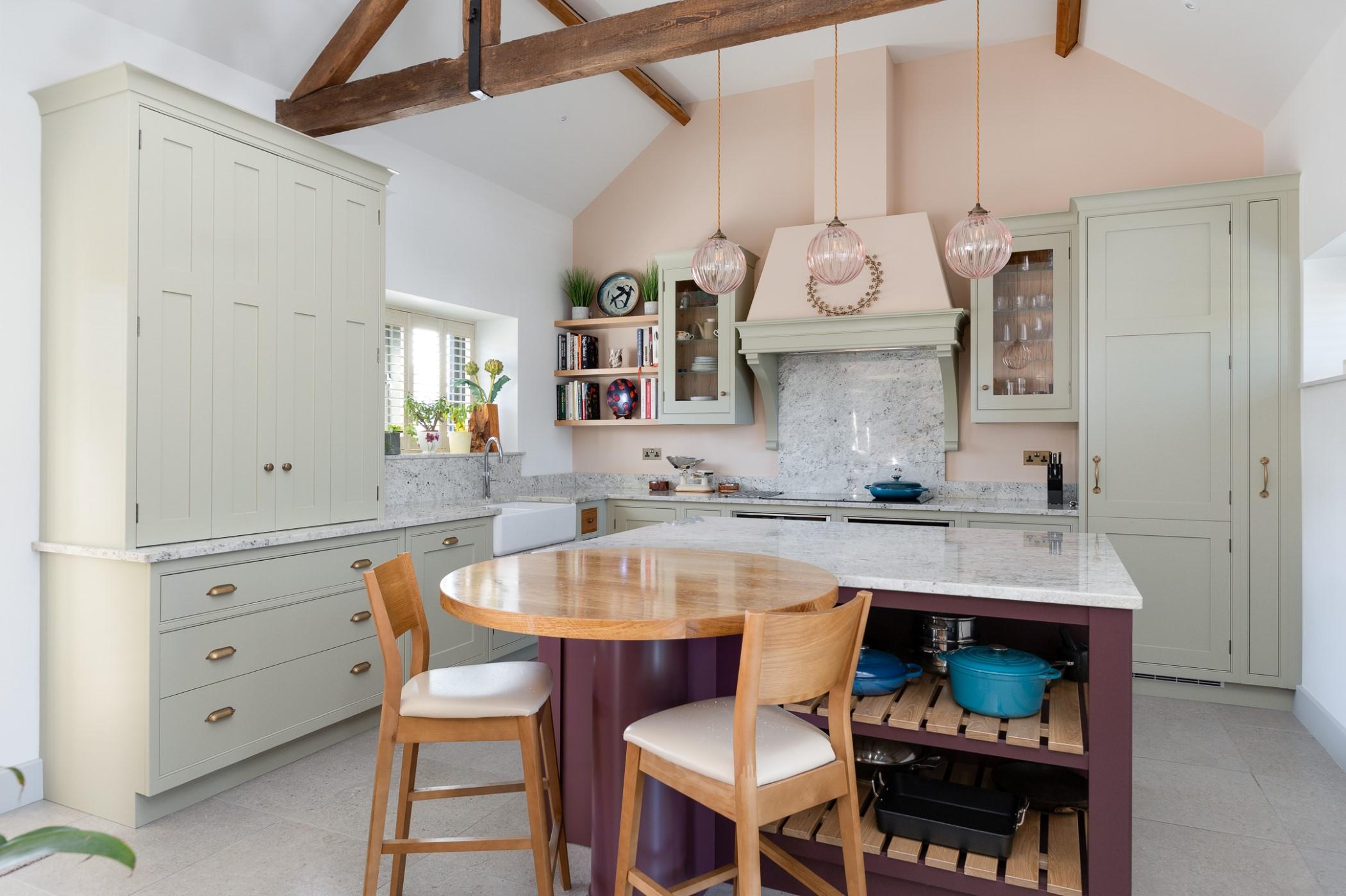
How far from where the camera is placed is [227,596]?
276cm

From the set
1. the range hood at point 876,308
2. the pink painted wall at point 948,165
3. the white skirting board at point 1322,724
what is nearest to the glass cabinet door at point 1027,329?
the range hood at point 876,308

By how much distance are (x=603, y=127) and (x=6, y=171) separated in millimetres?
3309

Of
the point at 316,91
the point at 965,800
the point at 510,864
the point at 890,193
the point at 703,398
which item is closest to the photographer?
the point at 965,800

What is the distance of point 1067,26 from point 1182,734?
3.50 metres

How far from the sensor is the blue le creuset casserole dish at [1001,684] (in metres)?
1.97

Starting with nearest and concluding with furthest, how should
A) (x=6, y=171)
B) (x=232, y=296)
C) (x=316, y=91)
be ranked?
(x=6, y=171)
(x=232, y=296)
(x=316, y=91)

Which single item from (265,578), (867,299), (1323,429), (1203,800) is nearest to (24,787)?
(265,578)

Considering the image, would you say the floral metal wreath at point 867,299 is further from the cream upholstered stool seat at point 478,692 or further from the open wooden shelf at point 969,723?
the cream upholstered stool seat at point 478,692

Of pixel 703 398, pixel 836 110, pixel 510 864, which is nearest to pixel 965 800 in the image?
pixel 510 864

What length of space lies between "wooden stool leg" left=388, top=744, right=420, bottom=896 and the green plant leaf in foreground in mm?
1484

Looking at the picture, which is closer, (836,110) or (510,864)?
(510,864)

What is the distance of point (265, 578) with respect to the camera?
289cm

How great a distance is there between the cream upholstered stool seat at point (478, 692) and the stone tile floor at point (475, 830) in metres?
0.61

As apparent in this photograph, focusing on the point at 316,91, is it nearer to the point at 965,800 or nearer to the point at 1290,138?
the point at 965,800
